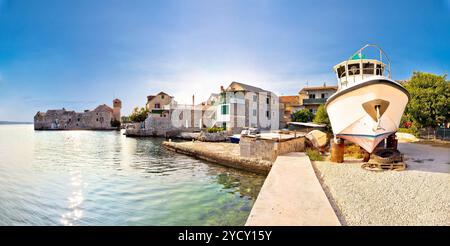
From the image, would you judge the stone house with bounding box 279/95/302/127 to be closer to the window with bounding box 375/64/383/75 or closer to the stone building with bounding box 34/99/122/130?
the window with bounding box 375/64/383/75

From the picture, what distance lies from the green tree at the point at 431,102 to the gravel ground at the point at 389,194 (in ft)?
45.8

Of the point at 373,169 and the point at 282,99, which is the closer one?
the point at 373,169

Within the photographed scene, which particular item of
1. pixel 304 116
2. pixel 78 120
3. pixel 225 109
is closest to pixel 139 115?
pixel 225 109

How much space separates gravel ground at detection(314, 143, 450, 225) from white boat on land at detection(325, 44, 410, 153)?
184 cm

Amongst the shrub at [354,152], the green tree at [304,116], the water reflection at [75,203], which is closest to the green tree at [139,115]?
the green tree at [304,116]

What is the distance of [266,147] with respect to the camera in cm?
1457

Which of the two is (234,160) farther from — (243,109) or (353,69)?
(243,109)

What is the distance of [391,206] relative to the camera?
6160 millimetres

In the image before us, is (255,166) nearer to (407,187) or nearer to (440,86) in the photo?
(407,187)

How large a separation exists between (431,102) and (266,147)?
19.6 metres

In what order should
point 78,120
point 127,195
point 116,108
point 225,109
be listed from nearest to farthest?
point 127,195, point 225,109, point 78,120, point 116,108

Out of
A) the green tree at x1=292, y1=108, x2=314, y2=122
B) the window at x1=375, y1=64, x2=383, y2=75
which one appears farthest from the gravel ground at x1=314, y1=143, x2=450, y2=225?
the green tree at x1=292, y1=108, x2=314, y2=122
